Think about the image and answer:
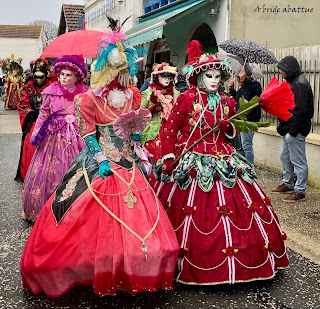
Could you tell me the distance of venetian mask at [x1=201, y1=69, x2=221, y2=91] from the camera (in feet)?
13.5

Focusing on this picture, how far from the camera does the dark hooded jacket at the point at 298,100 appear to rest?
643 centimetres

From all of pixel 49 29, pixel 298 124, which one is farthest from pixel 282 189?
pixel 49 29

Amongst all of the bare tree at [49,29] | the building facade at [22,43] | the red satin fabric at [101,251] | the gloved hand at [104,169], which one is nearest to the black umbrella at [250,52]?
the gloved hand at [104,169]

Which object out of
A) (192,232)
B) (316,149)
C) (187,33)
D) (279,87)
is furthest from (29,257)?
(187,33)

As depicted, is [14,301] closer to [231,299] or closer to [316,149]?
[231,299]

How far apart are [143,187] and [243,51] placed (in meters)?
4.57

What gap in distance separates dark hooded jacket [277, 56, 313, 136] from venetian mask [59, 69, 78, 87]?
2.85m

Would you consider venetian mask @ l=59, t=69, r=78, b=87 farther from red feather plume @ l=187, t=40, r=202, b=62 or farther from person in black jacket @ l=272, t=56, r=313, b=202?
person in black jacket @ l=272, t=56, r=313, b=202

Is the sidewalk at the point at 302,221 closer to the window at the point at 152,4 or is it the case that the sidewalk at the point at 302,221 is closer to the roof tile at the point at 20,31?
the window at the point at 152,4

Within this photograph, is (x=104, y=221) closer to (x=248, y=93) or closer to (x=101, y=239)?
(x=101, y=239)

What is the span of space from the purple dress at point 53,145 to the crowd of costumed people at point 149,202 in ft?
5.45

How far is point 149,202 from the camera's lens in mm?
3740

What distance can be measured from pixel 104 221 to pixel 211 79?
5.03 feet

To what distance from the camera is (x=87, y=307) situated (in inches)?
140
